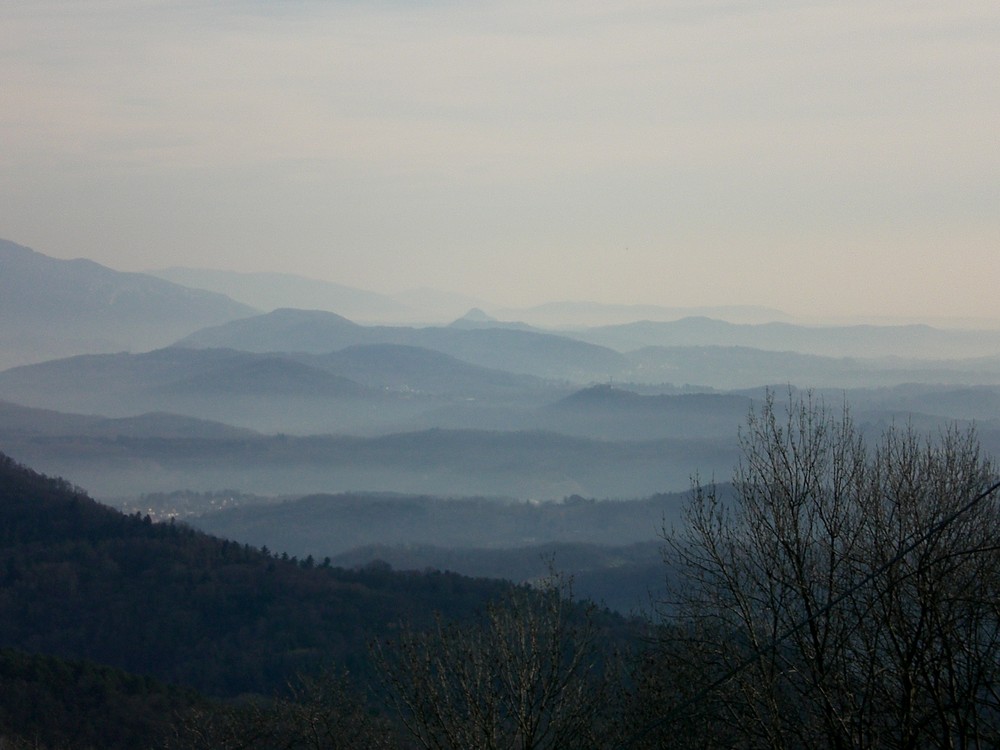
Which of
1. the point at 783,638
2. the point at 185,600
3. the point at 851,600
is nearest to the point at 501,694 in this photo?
the point at 783,638

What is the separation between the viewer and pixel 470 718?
12914 millimetres

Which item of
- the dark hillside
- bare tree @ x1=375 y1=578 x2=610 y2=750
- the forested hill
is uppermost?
bare tree @ x1=375 y1=578 x2=610 y2=750

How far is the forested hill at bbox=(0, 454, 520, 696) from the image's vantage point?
67.8 m

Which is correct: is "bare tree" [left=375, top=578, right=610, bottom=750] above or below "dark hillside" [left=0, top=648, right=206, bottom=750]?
above

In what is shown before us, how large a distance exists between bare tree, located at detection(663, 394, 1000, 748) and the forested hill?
45953 mm

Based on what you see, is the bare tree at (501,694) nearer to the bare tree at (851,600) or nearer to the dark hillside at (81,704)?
the bare tree at (851,600)

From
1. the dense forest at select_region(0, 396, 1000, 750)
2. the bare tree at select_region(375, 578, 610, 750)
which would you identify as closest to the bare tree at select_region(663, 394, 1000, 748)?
the dense forest at select_region(0, 396, 1000, 750)

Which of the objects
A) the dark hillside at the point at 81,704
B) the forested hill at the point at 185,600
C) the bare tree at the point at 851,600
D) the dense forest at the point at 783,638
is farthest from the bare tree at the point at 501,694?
the forested hill at the point at 185,600

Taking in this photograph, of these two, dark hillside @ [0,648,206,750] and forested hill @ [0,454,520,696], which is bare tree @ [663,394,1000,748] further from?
forested hill @ [0,454,520,696]

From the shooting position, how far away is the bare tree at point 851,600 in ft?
35.5

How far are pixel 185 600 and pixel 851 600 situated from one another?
7512 cm

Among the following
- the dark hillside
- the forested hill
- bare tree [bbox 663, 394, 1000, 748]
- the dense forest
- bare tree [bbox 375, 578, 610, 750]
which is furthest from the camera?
the forested hill

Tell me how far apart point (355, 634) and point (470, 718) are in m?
56.3

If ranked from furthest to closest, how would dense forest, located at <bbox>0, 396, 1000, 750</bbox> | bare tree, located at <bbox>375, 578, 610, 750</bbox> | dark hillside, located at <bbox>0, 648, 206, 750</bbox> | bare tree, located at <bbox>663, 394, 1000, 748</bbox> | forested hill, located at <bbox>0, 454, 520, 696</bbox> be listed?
forested hill, located at <bbox>0, 454, 520, 696</bbox>, dark hillside, located at <bbox>0, 648, 206, 750</bbox>, bare tree, located at <bbox>375, 578, 610, 750</bbox>, dense forest, located at <bbox>0, 396, 1000, 750</bbox>, bare tree, located at <bbox>663, 394, 1000, 748</bbox>
